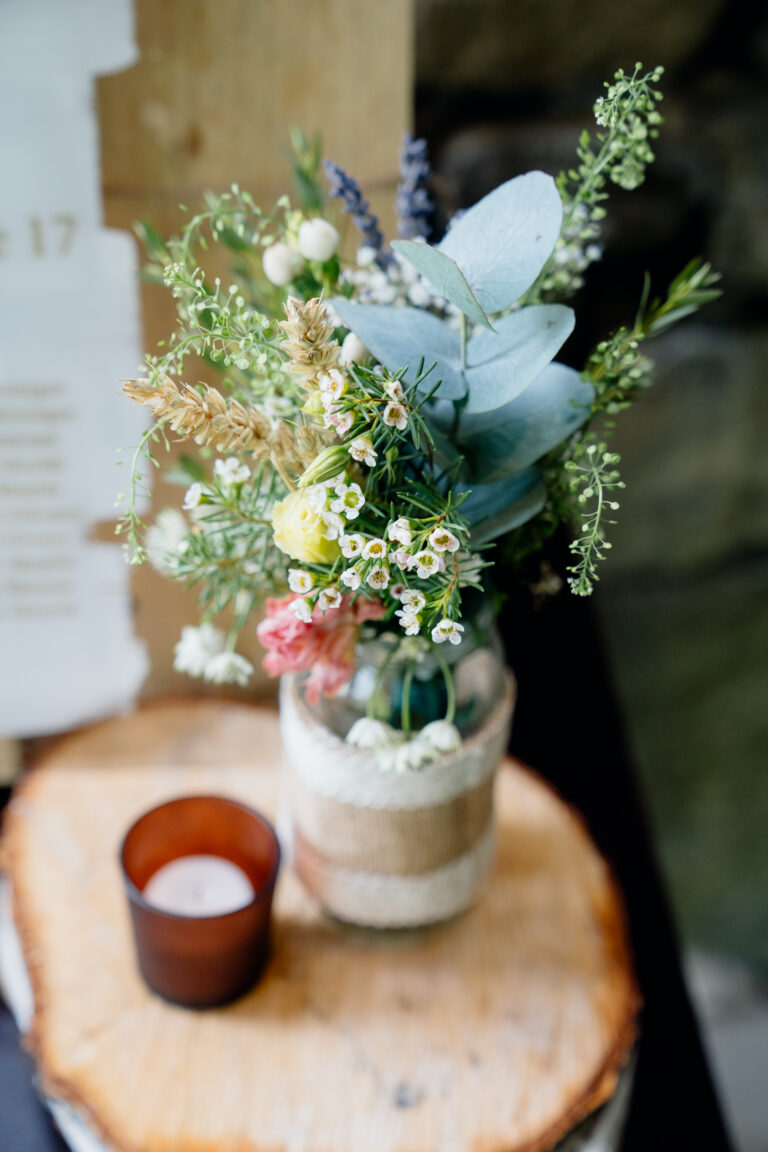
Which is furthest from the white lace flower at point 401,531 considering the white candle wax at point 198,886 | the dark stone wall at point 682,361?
the dark stone wall at point 682,361

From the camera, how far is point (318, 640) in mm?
471

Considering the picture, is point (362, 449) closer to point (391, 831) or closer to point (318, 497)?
point (318, 497)

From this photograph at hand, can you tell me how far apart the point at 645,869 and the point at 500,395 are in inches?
20.0

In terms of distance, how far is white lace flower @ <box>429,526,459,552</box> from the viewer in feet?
1.15

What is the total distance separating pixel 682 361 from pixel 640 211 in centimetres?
17

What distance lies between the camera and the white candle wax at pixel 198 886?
59 cm

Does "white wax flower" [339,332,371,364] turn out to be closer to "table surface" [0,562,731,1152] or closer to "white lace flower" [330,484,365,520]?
"white lace flower" [330,484,365,520]

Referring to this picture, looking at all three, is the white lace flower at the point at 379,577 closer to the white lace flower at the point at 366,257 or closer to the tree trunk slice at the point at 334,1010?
the white lace flower at the point at 366,257

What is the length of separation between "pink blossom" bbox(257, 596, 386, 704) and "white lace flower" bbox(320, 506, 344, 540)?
8cm

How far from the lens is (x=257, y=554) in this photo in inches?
19.2

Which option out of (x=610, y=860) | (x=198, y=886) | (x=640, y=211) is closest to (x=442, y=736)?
(x=198, y=886)

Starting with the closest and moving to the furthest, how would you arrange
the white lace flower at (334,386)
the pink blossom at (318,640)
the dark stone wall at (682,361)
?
the white lace flower at (334,386) → the pink blossom at (318,640) → the dark stone wall at (682,361)

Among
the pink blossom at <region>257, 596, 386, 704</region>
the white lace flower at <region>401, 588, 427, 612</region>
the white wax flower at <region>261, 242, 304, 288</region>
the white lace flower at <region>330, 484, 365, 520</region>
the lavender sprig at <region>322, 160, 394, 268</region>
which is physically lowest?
the pink blossom at <region>257, 596, 386, 704</region>

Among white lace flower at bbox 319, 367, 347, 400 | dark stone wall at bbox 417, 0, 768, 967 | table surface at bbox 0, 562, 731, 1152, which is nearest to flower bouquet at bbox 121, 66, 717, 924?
white lace flower at bbox 319, 367, 347, 400
